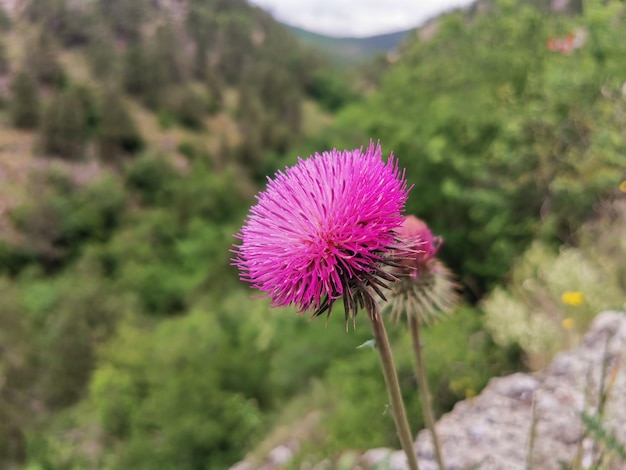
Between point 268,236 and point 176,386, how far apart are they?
15958 millimetres

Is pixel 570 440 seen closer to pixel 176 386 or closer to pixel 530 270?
pixel 530 270

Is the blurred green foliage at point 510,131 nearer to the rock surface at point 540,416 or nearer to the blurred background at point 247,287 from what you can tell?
the blurred background at point 247,287

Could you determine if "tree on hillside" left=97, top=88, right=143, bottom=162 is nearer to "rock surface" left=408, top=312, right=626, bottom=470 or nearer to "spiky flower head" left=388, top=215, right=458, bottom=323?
"rock surface" left=408, top=312, right=626, bottom=470

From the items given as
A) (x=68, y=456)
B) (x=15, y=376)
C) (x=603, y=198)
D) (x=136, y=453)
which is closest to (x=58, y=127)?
(x=15, y=376)

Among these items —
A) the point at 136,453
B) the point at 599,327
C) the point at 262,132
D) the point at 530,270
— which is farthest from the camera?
the point at 262,132

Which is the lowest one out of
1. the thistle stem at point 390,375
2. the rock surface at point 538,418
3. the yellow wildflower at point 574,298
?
the rock surface at point 538,418

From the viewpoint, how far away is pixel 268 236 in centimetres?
222

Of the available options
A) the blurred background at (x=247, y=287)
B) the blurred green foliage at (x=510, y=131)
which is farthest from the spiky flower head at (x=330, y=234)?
the blurred green foliage at (x=510, y=131)

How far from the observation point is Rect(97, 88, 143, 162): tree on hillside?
59562 millimetres

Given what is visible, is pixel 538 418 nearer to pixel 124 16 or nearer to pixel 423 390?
pixel 423 390

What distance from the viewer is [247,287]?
30.9 metres

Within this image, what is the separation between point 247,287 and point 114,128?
39078mm

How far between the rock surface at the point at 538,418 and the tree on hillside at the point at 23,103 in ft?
210

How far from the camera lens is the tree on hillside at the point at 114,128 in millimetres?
59562
